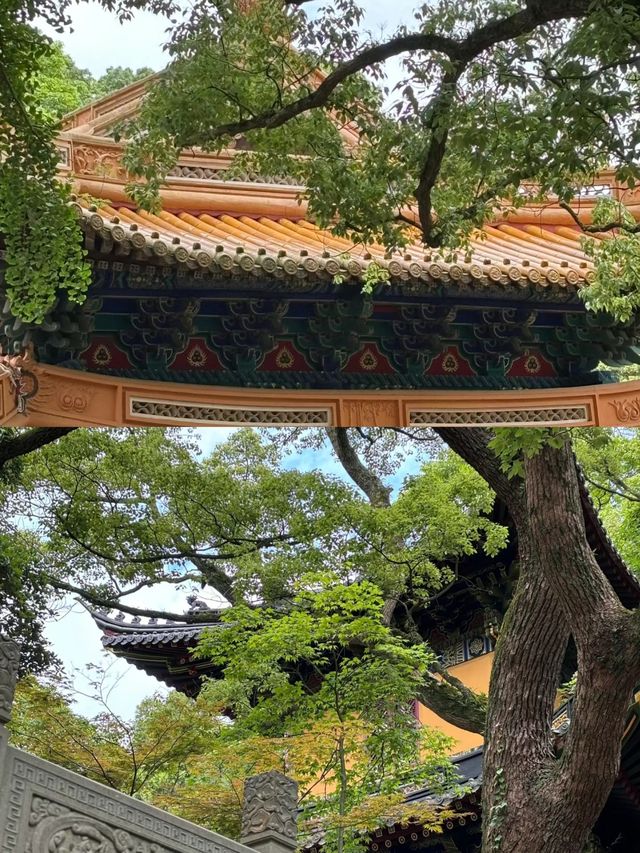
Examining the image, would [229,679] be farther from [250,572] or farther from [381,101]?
[381,101]

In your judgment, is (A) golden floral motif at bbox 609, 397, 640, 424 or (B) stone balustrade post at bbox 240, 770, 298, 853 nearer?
(B) stone balustrade post at bbox 240, 770, 298, 853

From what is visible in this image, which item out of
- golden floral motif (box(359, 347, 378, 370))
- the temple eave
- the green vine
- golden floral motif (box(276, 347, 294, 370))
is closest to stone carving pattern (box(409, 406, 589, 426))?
the temple eave

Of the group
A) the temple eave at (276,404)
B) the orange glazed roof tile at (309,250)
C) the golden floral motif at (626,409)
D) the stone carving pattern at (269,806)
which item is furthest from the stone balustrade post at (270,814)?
the golden floral motif at (626,409)

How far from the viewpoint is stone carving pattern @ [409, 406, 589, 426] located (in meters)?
8.69

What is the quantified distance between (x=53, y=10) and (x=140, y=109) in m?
0.96

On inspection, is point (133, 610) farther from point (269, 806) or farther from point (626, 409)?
point (269, 806)

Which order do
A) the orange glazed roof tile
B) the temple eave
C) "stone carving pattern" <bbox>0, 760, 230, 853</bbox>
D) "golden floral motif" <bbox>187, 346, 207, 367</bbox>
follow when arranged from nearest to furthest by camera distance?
1. "stone carving pattern" <bbox>0, 760, 230, 853</bbox>
2. the orange glazed roof tile
3. the temple eave
4. "golden floral motif" <bbox>187, 346, 207, 367</bbox>

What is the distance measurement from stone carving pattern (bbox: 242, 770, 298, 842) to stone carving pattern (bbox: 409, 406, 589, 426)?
112 inches

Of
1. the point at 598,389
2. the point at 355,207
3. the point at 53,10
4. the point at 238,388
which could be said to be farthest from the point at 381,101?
the point at 598,389

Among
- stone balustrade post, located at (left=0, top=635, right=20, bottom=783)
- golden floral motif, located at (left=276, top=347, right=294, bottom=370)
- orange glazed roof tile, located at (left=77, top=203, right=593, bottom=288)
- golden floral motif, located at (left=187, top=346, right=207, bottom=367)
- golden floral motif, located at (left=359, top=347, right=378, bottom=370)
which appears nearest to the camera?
stone balustrade post, located at (left=0, top=635, right=20, bottom=783)

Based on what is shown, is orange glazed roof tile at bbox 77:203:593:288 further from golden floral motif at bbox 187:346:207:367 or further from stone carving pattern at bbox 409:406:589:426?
stone carving pattern at bbox 409:406:589:426

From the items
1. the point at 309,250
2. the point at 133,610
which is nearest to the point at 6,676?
the point at 309,250

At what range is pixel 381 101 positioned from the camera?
666cm

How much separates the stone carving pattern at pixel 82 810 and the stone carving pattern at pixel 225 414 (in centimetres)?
281
